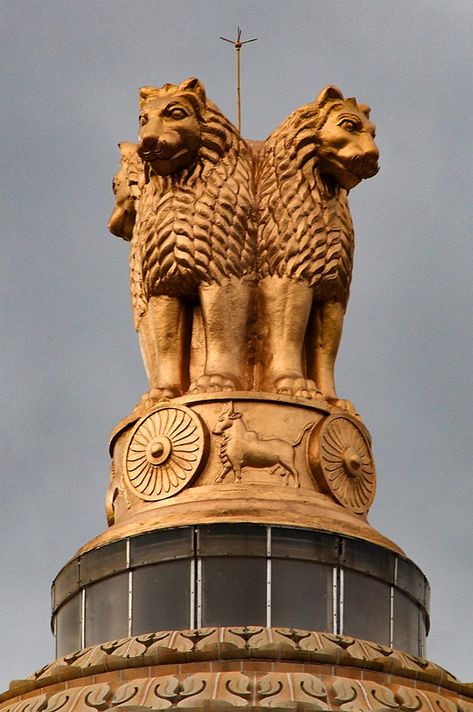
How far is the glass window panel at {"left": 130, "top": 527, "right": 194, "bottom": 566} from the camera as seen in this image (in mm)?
43656

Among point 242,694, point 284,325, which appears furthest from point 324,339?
point 242,694

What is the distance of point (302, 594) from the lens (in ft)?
143

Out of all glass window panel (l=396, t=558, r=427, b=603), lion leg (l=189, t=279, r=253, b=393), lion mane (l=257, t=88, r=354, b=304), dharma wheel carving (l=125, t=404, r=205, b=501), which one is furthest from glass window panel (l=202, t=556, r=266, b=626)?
lion mane (l=257, t=88, r=354, b=304)

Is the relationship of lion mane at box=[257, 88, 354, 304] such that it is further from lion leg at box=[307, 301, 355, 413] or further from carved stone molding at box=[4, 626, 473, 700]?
carved stone molding at box=[4, 626, 473, 700]

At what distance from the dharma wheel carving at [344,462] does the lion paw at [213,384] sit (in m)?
1.43

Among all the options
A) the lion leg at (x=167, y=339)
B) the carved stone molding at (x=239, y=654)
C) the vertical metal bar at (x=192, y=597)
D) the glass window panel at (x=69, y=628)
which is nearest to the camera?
the carved stone molding at (x=239, y=654)

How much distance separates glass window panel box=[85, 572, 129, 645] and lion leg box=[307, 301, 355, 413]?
443 cm

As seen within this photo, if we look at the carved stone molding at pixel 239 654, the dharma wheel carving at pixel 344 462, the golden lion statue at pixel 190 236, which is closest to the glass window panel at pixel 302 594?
the carved stone molding at pixel 239 654

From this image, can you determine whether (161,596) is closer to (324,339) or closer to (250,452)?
(250,452)

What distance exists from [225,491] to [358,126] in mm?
6098

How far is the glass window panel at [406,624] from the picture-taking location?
44.3 metres

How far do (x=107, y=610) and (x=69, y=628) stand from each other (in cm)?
84

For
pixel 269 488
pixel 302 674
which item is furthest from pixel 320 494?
pixel 302 674

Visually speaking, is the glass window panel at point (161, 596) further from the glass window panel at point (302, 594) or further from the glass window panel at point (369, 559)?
the glass window panel at point (369, 559)
